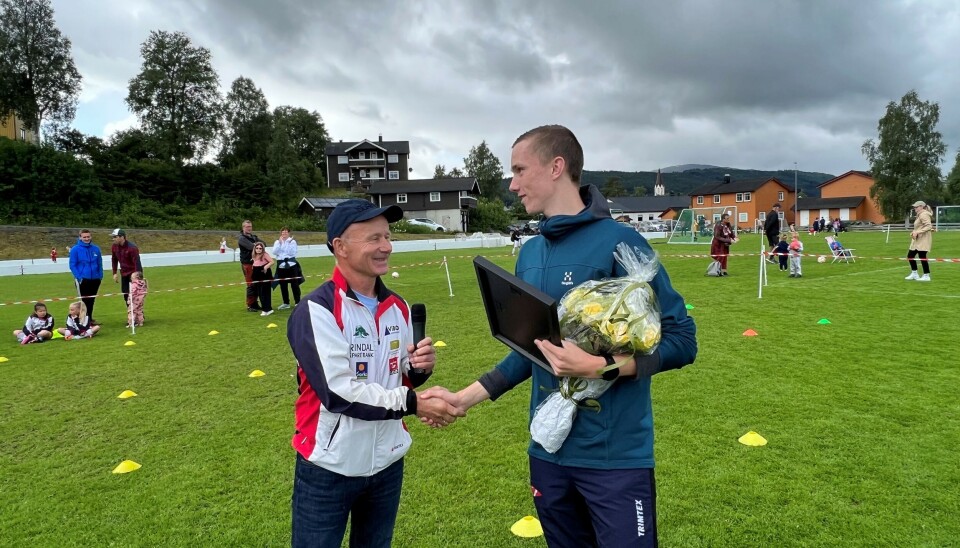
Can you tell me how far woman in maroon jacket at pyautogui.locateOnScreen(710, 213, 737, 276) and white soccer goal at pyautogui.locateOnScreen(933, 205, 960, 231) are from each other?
142 ft

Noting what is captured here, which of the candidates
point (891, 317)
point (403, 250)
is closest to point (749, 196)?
point (403, 250)

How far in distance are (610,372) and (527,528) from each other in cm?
217

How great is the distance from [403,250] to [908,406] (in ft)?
117

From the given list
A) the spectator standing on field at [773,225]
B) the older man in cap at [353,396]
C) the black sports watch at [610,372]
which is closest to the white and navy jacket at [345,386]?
the older man in cap at [353,396]

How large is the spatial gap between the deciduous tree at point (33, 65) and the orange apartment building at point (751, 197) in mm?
83722

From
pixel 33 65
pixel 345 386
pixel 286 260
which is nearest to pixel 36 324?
pixel 286 260

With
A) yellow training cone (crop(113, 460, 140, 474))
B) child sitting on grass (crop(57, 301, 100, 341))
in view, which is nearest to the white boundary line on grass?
yellow training cone (crop(113, 460, 140, 474))

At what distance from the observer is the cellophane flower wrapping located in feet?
6.38

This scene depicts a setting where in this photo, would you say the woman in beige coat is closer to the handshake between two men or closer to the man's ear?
the man's ear

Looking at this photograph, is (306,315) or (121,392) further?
(121,392)

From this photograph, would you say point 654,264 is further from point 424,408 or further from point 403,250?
point 403,250

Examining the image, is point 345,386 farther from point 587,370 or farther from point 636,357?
point 636,357

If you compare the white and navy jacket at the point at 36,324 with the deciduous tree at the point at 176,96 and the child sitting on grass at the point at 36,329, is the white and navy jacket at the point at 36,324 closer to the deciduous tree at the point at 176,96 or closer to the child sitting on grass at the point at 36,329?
the child sitting on grass at the point at 36,329

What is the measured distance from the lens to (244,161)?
233 feet
